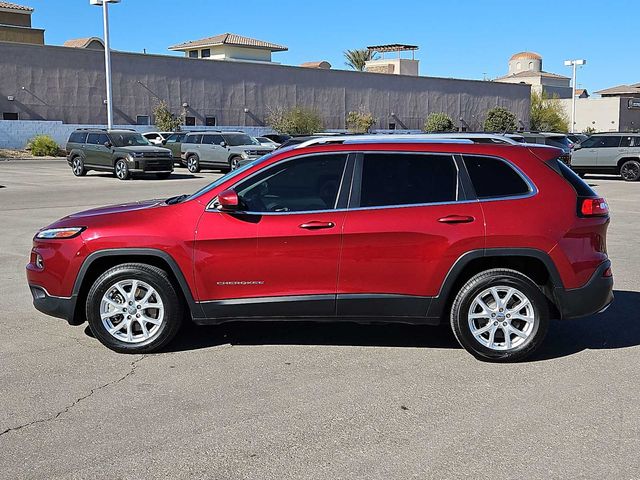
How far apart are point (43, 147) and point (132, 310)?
43043mm

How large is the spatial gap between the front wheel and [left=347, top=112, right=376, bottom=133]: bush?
3673 centimetres

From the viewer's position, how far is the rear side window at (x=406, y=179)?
605 centimetres

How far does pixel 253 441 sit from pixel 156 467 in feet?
2.02

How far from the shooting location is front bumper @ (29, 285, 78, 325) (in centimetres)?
626

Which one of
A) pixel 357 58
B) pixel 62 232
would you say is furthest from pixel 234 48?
pixel 62 232

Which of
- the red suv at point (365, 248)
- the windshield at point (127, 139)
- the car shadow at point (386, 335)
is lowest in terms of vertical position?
the car shadow at point (386, 335)

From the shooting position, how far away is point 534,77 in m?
109

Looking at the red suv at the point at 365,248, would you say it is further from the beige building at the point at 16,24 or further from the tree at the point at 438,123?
the beige building at the point at 16,24

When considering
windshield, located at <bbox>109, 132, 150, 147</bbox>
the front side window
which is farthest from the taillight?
windshield, located at <bbox>109, 132, 150, 147</bbox>

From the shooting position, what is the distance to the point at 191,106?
56.5 metres

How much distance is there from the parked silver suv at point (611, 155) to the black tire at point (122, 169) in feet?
53.0

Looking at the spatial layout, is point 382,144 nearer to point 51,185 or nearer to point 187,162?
point 51,185

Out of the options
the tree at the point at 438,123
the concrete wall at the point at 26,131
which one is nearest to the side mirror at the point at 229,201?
the concrete wall at the point at 26,131

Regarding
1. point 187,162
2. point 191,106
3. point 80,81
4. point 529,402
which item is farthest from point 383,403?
point 191,106
